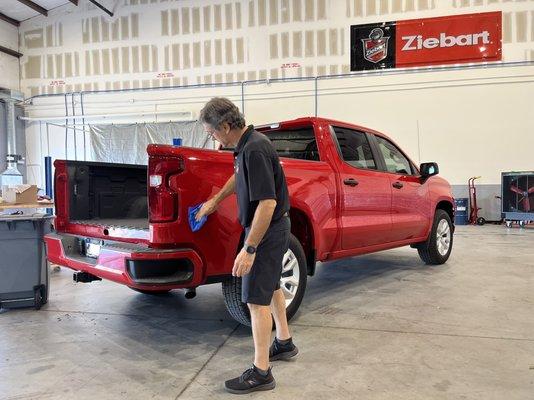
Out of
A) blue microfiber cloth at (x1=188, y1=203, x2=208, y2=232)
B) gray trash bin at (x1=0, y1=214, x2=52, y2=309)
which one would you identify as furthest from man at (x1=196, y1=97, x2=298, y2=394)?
gray trash bin at (x1=0, y1=214, x2=52, y2=309)

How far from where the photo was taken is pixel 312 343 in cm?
284

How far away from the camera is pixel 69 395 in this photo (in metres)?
2.16

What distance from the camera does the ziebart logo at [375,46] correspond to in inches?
454

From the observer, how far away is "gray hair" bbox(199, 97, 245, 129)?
2096 millimetres

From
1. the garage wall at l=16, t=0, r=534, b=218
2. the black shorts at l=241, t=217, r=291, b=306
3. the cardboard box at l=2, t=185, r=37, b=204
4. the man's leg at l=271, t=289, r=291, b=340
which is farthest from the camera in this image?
the garage wall at l=16, t=0, r=534, b=218

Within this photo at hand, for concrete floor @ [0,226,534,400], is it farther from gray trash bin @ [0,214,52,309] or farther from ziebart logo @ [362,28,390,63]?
ziebart logo @ [362,28,390,63]

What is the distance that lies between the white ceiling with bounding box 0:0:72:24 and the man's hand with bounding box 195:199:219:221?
13880 millimetres

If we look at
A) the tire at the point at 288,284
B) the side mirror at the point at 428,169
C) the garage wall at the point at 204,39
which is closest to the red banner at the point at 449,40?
the garage wall at the point at 204,39

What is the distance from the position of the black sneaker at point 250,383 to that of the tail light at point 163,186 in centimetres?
94

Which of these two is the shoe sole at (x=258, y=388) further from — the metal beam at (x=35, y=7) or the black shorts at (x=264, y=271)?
the metal beam at (x=35, y=7)

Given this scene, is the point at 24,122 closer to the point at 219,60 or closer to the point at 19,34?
the point at 19,34

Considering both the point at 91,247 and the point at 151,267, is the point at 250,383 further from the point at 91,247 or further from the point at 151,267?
the point at 91,247

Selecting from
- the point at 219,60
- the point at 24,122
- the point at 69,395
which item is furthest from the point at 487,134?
the point at 24,122

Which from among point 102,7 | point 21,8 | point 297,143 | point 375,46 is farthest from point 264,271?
point 21,8
